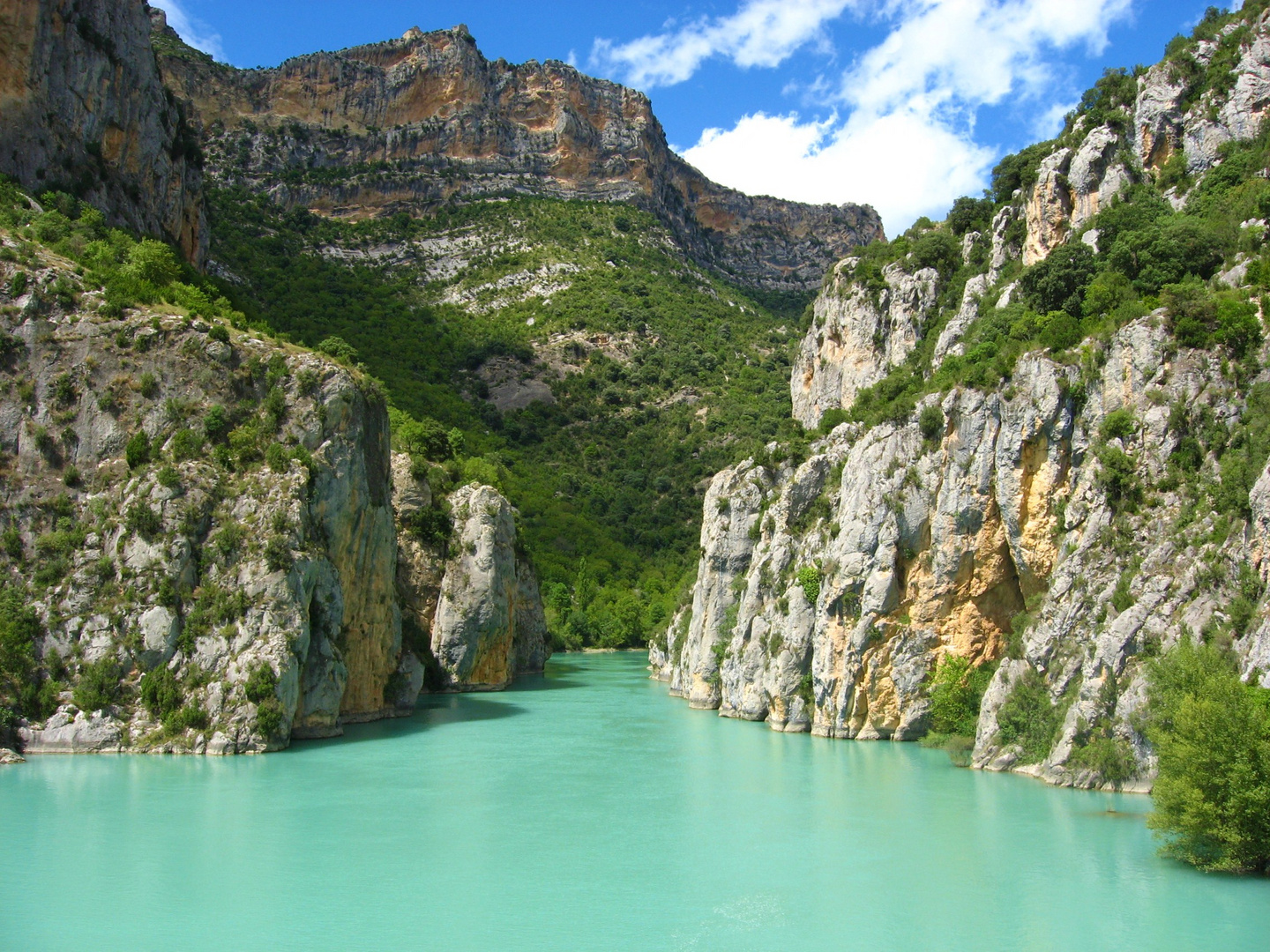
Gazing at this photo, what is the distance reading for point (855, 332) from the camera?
189ft

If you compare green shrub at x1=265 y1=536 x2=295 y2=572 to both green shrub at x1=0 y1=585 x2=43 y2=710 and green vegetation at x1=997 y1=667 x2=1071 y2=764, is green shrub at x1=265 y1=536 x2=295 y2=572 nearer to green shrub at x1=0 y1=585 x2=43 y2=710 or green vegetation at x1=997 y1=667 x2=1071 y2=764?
green shrub at x1=0 y1=585 x2=43 y2=710

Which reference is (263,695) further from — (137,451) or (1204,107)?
(1204,107)

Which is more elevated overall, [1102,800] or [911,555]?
[911,555]

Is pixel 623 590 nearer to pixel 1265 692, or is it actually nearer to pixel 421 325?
pixel 421 325

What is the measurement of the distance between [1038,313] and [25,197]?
39.3m

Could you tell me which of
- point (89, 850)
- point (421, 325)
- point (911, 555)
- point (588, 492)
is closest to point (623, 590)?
point (588, 492)

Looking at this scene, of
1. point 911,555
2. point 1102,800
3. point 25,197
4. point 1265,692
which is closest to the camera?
point 1265,692

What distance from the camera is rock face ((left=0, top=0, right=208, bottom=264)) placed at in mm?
41844

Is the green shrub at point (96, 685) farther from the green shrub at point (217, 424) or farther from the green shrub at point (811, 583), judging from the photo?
the green shrub at point (811, 583)

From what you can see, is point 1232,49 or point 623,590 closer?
point 1232,49

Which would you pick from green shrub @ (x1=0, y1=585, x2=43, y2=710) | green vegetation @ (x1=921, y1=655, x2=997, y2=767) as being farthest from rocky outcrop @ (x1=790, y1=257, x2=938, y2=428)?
green shrub @ (x1=0, y1=585, x2=43, y2=710)

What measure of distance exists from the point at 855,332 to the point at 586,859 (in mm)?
41907

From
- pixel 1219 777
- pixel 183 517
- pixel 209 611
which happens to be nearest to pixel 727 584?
pixel 209 611

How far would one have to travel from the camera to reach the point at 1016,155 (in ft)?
174
